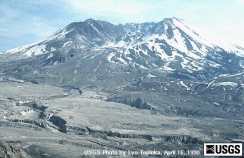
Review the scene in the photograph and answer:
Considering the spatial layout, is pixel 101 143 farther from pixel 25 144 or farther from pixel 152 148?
pixel 25 144

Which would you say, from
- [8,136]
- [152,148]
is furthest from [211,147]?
[8,136]

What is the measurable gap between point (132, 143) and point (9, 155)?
81.2 meters

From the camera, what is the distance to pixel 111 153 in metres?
164

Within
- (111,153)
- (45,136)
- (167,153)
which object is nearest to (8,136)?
(45,136)

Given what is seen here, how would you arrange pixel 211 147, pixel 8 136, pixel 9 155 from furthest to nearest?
pixel 8 136
pixel 9 155
pixel 211 147

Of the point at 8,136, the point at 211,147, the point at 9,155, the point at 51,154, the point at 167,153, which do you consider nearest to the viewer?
the point at 211,147

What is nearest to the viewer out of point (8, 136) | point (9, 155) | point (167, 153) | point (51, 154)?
point (9, 155)

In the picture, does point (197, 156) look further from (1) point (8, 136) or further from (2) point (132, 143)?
(1) point (8, 136)

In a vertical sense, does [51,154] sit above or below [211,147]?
below

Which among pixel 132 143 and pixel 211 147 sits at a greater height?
pixel 211 147

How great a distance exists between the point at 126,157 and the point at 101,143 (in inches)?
1458

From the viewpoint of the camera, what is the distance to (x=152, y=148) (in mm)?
188500

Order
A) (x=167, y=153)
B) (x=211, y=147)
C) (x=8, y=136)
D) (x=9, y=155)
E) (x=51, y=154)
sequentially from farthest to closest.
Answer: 1. (x=8, y=136)
2. (x=167, y=153)
3. (x=51, y=154)
4. (x=9, y=155)
5. (x=211, y=147)

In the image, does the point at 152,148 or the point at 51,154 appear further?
the point at 152,148
